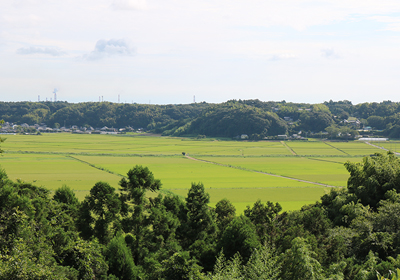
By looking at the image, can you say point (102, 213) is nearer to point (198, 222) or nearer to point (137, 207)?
point (137, 207)

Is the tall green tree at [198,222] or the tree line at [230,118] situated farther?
the tree line at [230,118]

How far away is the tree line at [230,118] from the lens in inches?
5256

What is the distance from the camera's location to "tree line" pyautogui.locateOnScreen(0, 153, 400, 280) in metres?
11.9

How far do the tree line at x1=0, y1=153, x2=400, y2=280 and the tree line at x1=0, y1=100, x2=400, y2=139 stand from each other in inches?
4005

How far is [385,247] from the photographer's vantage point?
16.0 metres

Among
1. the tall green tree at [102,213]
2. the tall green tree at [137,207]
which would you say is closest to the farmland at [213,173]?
the tall green tree at [137,207]

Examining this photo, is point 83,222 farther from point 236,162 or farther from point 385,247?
point 236,162

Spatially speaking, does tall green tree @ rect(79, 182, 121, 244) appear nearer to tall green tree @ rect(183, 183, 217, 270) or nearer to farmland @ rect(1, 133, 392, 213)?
tall green tree @ rect(183, 183, 217, 270)

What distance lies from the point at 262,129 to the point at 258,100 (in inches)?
1864

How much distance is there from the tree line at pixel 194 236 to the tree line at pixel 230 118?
101718mm

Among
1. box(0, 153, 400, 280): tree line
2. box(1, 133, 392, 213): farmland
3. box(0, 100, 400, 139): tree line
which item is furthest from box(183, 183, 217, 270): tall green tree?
box(0, 100, 400, 139): tree line

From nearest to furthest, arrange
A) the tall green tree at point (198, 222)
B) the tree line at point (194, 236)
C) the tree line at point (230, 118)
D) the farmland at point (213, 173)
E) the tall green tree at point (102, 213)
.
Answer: the tree line at point (194, 236) < the tall green tree at point (102, 213) < the tall green tree at point (198, 222) < the farmland at point (213, 173) < the tree line at point (230, 118)

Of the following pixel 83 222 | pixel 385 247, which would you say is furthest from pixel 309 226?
pixel 83 222

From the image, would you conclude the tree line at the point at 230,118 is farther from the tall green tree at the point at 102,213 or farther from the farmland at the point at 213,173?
the tall green tree at the point at 102,213
